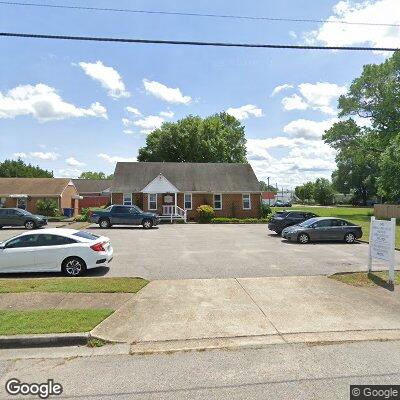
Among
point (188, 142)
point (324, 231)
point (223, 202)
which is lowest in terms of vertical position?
point (324, 231)

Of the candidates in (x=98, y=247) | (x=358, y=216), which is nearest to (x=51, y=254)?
(x=98, y=247)

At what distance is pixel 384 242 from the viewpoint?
34.8ft

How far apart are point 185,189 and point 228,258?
22516mm

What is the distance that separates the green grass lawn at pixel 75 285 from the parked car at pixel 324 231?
10701 mm

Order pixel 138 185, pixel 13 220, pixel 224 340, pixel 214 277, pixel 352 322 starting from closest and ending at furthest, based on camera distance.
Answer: pixel 224 340 < pixel 352 322 < pixel 214 277 < pixel 13 220 < pixel 138 185

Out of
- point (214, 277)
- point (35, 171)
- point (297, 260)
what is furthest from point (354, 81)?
point (35, 171)

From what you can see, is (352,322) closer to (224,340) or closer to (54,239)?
(224,340)

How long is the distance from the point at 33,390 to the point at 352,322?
5.78 meters

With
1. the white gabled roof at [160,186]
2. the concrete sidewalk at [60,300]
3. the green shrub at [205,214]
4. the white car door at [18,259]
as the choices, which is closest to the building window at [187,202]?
the white gabled roof at [160,186]

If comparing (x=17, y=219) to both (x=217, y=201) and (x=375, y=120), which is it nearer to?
(x=217, y=201)

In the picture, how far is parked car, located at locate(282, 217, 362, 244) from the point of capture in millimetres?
18562

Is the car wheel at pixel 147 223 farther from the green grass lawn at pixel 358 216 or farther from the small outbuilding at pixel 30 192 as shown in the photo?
the small outbuilding at pixel 30 192

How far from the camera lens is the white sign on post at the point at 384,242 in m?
10.1

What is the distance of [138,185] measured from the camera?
36062 mm
